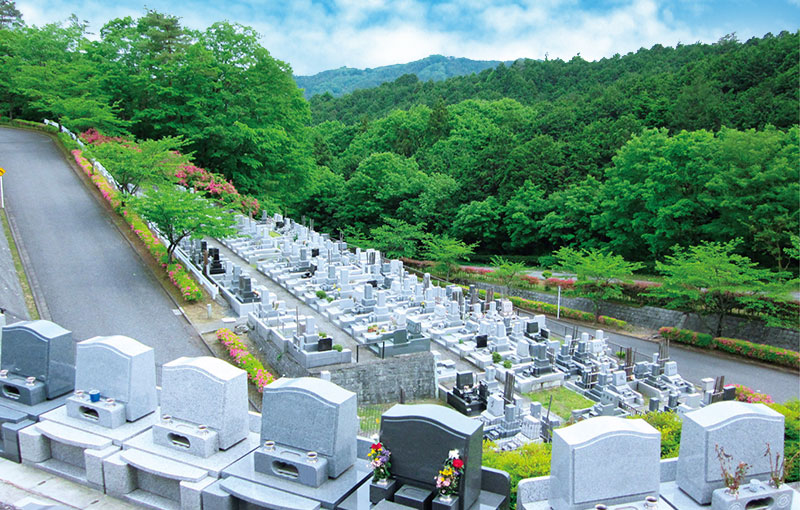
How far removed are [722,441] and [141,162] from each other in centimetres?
2472

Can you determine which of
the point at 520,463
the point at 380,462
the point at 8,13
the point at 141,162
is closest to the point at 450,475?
the point at 380,462

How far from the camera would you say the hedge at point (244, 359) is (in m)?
15.0

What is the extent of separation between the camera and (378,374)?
668 inches

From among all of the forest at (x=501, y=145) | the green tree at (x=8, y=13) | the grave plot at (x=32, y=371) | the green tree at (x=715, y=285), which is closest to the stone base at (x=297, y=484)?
the grave plot at (x=32, y=371)

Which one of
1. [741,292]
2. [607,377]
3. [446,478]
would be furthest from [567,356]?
[446,478]

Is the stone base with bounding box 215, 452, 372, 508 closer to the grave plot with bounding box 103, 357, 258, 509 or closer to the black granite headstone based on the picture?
the grave plot with bounding box 103, 357, 258, 509

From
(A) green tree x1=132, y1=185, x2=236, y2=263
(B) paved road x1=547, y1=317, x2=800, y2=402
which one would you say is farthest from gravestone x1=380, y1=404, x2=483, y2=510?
(B) paved road x1=547, y1=317, x2=800, y2=402

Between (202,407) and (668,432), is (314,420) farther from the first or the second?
(668,432)

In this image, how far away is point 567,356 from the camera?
800 inches

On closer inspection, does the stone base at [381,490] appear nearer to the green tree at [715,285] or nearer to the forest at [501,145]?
the green tree at [715,285]

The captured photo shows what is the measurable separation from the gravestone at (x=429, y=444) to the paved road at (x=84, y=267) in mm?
11004

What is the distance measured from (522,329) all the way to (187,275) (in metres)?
12.3

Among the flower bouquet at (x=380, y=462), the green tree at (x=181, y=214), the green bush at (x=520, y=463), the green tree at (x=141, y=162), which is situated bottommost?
the green bush at (x=520, y=463)

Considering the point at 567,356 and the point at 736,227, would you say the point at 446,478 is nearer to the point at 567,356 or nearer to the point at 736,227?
the point at 567,356
